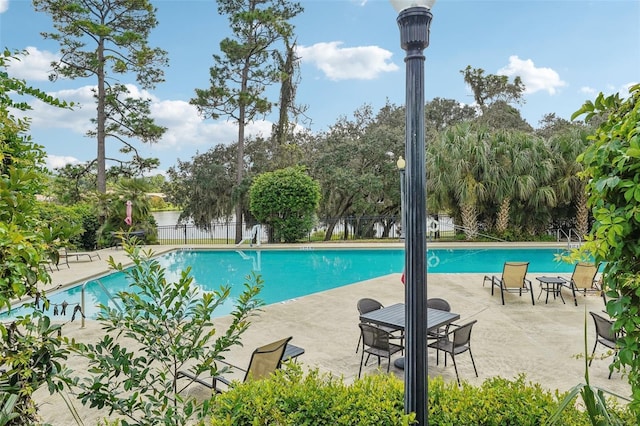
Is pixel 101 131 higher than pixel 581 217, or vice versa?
pixel 101 131

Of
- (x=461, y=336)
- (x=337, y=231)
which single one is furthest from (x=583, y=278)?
(x=337, y=231)

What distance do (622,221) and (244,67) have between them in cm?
1950

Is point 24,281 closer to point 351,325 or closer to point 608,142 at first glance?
point 608,142

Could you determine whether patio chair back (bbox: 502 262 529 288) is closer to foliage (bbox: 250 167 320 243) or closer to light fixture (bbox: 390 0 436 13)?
light fixture (bbox: 390 0 436 13)

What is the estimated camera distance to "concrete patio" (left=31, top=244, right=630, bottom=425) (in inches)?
177

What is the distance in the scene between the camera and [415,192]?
1990mm

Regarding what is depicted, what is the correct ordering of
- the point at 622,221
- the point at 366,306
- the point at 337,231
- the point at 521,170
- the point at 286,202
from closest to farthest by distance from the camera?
the point at 622,221 → the point at 366,306 → the point at 521,170 → the point at 286,202 → the point at 337,231

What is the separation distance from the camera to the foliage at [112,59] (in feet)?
53.2

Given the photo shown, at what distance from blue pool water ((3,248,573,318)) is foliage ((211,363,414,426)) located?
6099 millimetres

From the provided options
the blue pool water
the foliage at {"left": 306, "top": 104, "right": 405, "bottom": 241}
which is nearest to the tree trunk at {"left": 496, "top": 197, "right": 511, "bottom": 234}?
the blue pool water

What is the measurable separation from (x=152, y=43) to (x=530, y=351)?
19.1 metres

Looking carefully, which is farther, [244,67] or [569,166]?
[244,67]

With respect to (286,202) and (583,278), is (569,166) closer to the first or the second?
(583,278)

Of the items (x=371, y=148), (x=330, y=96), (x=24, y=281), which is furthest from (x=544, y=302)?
(x=330, y=96)
